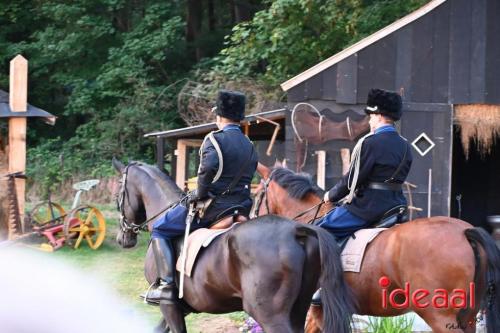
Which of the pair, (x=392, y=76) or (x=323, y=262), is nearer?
(x=323, y=262)

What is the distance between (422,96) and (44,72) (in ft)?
49.9

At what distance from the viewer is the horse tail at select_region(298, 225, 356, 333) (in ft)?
20.4

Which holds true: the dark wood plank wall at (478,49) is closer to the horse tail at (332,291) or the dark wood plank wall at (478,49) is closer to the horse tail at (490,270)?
the horse tail at (490,270)

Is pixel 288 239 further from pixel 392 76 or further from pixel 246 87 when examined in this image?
pixel 246 87

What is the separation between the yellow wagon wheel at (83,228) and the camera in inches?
605

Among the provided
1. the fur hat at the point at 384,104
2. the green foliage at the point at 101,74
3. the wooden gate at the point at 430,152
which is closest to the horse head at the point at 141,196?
the fur hat at the point at 384,104

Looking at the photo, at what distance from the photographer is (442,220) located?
21.8 feet

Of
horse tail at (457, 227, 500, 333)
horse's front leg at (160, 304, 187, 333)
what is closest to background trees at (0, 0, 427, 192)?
horse's front leg at (160, 304, 187, 333)

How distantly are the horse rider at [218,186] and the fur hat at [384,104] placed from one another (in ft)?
3.60

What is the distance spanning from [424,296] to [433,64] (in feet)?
23.4

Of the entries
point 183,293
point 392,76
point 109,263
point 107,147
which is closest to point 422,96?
point 392,76

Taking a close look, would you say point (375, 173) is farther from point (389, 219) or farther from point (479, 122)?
point (479, 122)

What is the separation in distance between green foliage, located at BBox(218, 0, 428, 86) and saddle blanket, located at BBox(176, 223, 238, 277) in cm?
1160

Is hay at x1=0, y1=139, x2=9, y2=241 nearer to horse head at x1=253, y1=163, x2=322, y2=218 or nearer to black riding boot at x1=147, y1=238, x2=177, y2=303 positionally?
horse head at x1=253, y1=163, x2=322, y2=218
